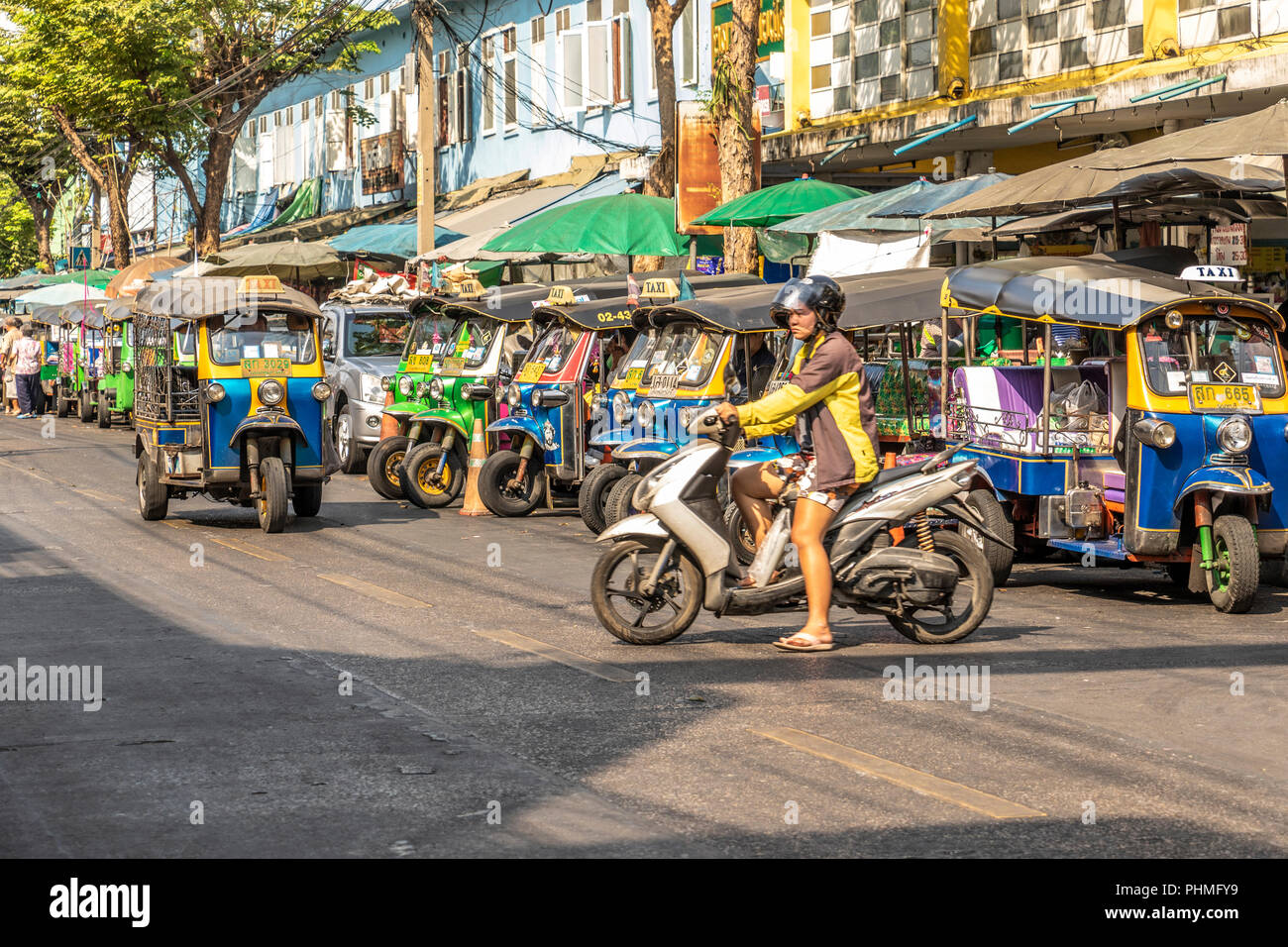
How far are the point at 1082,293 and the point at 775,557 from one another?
135 inches

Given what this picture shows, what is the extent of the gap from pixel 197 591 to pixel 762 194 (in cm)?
1077

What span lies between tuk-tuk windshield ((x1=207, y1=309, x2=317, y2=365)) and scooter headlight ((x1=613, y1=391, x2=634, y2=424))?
293 centimetres

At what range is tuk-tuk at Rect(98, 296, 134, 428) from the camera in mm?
29781

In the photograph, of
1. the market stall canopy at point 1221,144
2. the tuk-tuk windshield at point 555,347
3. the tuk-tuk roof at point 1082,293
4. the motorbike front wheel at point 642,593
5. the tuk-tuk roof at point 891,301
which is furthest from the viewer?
the tuk-tuk windshield at point 555,347

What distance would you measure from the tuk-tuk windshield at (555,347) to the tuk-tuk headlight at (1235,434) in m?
7.22

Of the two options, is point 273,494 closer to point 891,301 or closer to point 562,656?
point 891,301

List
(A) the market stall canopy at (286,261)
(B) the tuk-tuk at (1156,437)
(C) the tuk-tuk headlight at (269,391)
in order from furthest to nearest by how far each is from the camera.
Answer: (A) the market stall canopy at (286,261) → (C) the tuk-tuk headlight at (269,391) → (B) the tuk-tuk at (1156,437)

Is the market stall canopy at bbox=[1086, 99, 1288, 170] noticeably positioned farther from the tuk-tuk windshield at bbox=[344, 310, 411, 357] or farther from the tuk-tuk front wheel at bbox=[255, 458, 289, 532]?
the tuk-tuk windshield at bbox=[344, 310, 411, 357]

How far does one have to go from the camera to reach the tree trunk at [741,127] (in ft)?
→ 71.1

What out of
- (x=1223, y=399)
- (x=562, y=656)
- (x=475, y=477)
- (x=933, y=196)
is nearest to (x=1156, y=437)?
(x=1223, y=399)

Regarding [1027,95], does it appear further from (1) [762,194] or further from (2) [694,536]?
(2) [694,536]

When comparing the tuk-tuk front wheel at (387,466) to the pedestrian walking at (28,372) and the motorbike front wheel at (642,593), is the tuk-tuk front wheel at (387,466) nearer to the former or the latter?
the motorbike front wheel at (642,593)

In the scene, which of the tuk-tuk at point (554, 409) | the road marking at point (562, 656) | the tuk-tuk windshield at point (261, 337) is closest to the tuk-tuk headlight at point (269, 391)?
the tuk-tuk windshield at point (261, 337)
